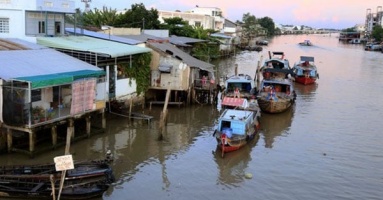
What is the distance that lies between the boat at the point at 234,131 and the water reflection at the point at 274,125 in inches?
58.5

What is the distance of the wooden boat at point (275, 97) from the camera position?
94.8 ft

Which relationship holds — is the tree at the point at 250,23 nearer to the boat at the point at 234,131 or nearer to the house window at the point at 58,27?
the house window at the point at 58,27

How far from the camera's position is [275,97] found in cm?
2945

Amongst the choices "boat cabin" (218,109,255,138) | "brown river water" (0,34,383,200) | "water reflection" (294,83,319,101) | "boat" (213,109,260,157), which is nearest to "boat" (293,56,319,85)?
"water reflection" (294,83,319,101)

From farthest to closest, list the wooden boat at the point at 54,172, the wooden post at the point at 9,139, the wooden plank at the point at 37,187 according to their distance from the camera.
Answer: the wooden post at the point at 9,139
the wooden boat at the point at 54,172
the wooden plank at the point at 37,187

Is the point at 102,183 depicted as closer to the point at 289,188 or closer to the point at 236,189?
the point at 236,189

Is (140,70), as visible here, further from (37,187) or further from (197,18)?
(197,18)

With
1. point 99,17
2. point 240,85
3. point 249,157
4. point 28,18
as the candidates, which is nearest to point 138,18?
point 99,17

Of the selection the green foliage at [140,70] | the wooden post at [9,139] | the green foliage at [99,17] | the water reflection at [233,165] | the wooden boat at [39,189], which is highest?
the green foliage at [99,17]

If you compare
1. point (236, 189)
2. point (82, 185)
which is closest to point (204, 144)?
point (236, 189)

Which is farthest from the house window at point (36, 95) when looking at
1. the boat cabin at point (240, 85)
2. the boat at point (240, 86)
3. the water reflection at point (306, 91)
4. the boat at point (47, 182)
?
the water reflection at point (306, 91)

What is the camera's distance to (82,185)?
568 inches

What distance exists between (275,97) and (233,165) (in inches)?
446

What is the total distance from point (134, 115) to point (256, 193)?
441 inches
